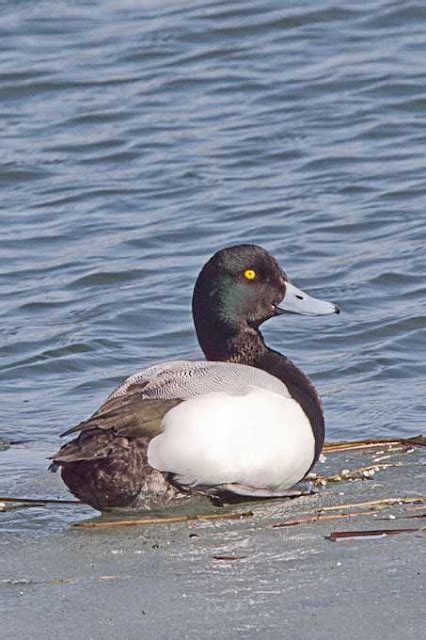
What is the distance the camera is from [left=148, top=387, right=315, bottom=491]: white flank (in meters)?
4.01

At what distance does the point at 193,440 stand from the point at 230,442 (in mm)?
109

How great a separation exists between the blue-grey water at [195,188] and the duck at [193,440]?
2.35 feet

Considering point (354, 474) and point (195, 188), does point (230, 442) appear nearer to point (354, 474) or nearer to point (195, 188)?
point (354, 474)

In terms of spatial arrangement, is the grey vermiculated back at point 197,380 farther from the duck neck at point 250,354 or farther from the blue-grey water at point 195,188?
the blue-grey water at point 195,188

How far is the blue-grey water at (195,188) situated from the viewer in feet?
21.3

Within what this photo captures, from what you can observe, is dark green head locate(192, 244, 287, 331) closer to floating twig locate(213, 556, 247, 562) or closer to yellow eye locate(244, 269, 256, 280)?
yellow eye locate(244, 269, 256, 280)

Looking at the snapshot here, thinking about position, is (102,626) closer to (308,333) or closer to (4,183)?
(308,333)

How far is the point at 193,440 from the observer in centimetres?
401

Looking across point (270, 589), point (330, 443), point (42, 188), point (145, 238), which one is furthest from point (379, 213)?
point (270, 589)

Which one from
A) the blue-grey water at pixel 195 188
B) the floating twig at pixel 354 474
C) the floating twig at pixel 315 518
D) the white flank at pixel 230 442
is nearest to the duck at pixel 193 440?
the white flank at pixel 230 442

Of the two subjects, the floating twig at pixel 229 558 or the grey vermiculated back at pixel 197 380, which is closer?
the floating twig at pixel 229 558

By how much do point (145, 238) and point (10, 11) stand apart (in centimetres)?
526

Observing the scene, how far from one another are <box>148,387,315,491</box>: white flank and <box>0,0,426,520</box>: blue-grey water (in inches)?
33.1

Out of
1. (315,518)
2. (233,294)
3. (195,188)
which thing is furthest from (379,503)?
(195,188)
